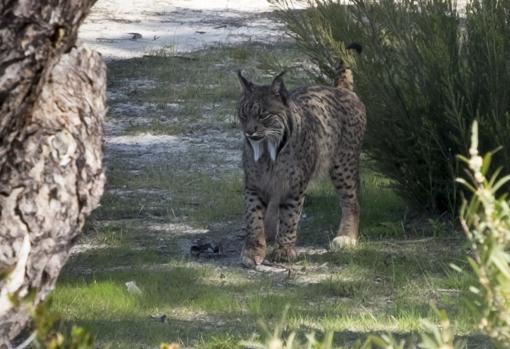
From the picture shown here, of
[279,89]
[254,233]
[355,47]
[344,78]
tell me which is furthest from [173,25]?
[254,233]

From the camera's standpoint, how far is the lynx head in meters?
7.77

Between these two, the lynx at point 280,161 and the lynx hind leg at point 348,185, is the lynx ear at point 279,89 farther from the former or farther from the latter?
the lynx hind leg at point 348,185

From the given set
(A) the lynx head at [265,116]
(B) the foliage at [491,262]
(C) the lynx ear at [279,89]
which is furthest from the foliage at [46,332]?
(C) the lynx ear at [279,89]

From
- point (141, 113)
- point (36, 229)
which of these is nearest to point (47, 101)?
point (36, 229)

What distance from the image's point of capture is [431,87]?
8.09 meters

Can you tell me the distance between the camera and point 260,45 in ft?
47.0

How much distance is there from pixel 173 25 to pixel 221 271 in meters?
8.34

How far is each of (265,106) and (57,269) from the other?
357 cm

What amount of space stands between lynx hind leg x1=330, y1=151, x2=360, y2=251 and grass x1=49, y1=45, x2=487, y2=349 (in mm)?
152

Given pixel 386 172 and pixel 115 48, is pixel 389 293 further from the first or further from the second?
pixel 115 48

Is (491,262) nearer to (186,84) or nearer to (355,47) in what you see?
(355,47)

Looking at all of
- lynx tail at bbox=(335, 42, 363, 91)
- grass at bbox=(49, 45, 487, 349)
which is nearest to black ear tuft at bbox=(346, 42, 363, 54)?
lynx tail at bbox=(335, 42, 363, 91)

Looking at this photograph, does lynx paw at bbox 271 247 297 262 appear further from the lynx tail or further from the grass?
the lynx tail

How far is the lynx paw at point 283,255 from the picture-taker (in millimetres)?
7816
